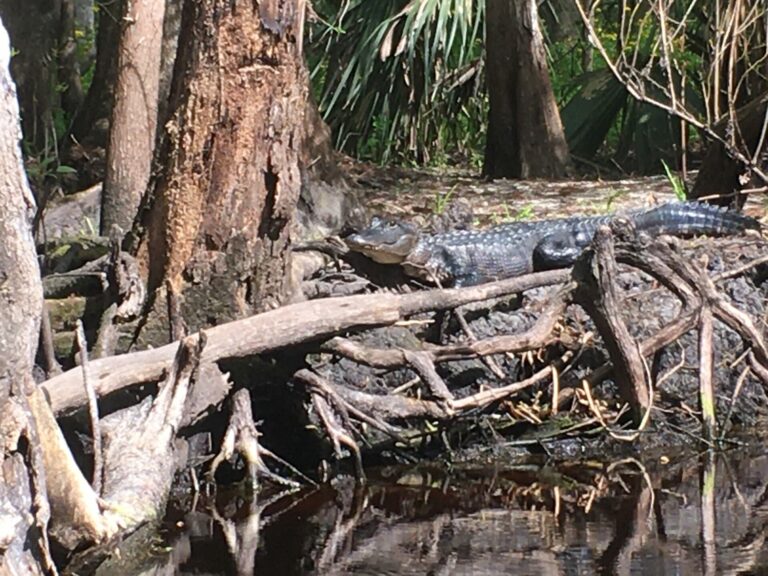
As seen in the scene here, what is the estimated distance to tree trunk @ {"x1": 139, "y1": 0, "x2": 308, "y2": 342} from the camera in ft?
14.5

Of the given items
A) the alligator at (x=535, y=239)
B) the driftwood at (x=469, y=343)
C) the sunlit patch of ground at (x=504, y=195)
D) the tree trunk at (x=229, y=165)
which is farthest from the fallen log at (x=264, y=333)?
the sunlit patch of ground at (x=504, y=195)

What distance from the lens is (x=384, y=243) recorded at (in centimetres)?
576

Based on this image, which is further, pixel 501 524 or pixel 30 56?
pixel 30 56

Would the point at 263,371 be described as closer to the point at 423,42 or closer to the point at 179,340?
the point at 179,340

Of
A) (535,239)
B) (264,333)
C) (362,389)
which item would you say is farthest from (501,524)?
(535,239)

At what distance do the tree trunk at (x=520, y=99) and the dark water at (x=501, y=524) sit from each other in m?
5.38

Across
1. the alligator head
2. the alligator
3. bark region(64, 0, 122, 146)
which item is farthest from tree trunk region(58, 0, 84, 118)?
the alligator head

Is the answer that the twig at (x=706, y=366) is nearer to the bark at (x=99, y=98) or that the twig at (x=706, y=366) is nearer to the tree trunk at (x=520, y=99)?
the tree trunk at (x=520, y=99)

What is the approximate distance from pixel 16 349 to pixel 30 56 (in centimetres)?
719

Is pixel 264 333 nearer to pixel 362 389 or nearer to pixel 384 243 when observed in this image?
pixel 362 389

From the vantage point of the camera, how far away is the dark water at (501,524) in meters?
3.72

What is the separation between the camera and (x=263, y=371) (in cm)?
463

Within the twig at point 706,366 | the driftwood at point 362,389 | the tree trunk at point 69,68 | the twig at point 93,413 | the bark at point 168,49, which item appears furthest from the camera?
the tree trunk at point 69,68

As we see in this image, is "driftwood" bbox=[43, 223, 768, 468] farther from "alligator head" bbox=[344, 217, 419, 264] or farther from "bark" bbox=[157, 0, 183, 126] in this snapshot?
"bark" bbox=[157, 0, 183, 126]
